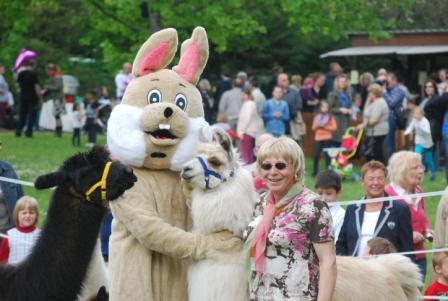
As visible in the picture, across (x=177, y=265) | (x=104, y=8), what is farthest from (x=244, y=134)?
(x=177, y=265)

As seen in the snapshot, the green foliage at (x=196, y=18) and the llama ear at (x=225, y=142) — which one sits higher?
the green foliage at (x=196, y=18)

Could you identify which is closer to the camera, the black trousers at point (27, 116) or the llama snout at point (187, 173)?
the llama snout at point (187, 173)

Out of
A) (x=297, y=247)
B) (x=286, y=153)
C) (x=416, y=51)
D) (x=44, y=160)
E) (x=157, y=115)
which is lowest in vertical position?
(x=44, y=160)

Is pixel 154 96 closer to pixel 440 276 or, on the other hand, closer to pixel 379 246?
pixel 379 246

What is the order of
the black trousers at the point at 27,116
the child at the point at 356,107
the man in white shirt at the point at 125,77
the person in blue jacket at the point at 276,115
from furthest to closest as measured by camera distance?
the black trousers at the point at 27,116 < the man in white shirt at the point at 125,77 < the child at the point at 356,107 < the person in blue jacket at the point at 276,115

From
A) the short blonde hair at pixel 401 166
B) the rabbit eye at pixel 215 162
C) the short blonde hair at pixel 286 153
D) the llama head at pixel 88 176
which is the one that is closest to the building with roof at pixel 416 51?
the short blonde hair at pixel 401 166

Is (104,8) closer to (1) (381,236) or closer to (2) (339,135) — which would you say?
(2) (339,135)

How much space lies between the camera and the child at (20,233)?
29.4 feet

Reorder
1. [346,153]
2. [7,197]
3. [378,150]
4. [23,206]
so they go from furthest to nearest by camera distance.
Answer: [378,150]
[346,153]
[7,197]
[23,206]

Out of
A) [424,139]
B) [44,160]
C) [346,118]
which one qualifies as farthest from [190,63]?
[346,118]

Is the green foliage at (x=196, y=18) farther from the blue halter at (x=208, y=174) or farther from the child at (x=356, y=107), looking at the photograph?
the blue halter at (x=208, y=174)

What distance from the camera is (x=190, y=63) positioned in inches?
277

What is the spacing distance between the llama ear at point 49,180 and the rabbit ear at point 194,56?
104 centimetres

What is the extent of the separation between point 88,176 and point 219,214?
0.94 m
